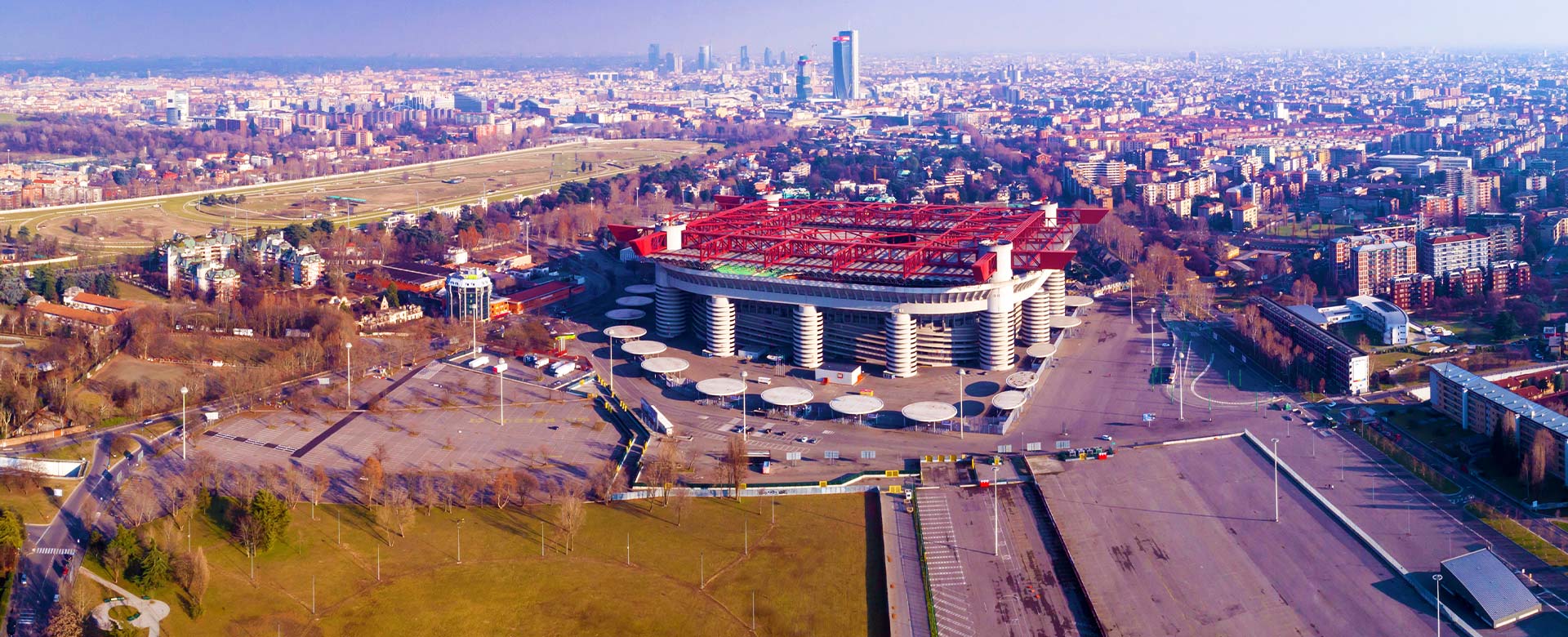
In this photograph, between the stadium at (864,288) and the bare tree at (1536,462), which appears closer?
the bare tree at (1536,462)

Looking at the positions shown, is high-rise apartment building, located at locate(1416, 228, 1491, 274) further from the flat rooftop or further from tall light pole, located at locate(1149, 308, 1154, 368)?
the flat rooftop

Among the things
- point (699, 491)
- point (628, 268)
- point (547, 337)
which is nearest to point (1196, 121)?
point (628, 268)

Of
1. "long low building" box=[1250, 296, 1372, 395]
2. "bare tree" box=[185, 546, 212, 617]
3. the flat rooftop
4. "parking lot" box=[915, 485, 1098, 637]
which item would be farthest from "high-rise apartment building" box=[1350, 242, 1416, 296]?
"bare tree" box=[185, 546, 212, 617]

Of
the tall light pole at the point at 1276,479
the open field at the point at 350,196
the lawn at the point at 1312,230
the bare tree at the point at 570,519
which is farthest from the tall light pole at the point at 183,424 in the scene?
the lawn at the point at 1312,230

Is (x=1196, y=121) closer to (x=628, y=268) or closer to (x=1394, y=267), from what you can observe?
(x=1394, y=267)

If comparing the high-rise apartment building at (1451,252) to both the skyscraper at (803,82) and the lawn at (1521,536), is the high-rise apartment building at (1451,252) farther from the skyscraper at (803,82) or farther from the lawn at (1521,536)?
the skyscraper at (803,82)
